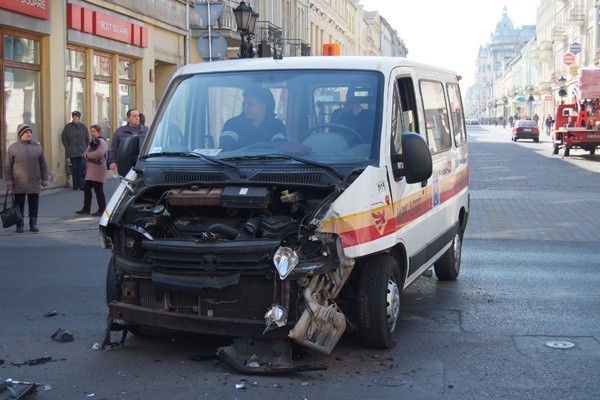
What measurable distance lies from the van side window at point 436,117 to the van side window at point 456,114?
1.34 feet

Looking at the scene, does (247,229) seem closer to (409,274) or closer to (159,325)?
(159,325)

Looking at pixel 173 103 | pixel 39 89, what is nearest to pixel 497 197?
pixel 39 89

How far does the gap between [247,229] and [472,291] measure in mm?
3851

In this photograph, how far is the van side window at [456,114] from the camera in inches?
380

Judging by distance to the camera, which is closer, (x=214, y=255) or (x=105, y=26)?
(x=214, y=255)

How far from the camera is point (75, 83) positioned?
22.9 m

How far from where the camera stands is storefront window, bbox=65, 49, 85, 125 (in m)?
22.3

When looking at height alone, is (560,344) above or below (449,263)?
below

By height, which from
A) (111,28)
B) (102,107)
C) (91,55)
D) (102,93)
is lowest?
(102,107)

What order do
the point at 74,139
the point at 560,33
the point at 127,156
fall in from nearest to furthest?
the point at 127,156
the point at 74,139
the point at 560,33

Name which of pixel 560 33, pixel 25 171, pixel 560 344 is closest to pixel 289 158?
pixel 560 344

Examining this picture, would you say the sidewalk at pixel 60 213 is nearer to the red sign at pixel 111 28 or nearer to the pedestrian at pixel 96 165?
the pedestrian at pixel 96 165

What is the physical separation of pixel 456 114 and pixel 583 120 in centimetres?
3195

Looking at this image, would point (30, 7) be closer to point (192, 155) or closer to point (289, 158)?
point (192, 155)
